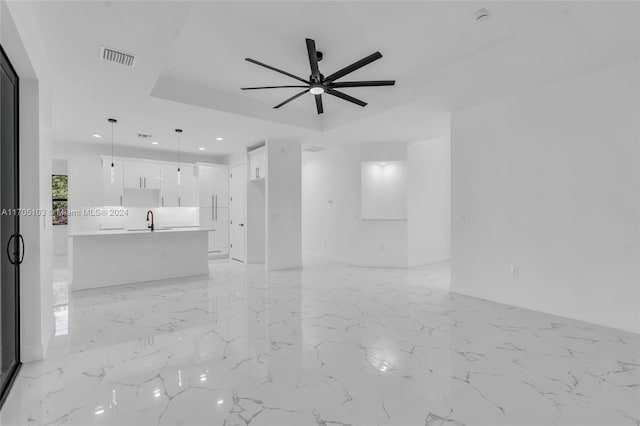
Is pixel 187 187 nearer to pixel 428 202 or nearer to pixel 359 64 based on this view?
pixel 428 202

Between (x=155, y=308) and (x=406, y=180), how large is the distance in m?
5.17

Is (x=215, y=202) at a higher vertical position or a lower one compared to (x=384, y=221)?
higher

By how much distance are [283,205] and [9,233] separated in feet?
14.8

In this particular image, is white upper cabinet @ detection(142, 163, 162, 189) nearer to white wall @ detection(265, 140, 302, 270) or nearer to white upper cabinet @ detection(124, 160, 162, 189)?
white upper cabinet @ detection(124, 160, 162, 189)

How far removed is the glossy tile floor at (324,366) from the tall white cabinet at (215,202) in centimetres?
389

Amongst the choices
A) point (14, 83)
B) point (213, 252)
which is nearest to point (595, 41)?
point (14, 83)

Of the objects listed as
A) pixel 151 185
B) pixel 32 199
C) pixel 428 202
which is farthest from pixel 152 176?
pixel 428 202

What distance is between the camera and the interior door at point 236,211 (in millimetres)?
7512

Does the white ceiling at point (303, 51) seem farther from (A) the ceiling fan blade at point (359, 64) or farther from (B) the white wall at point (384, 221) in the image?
(B) the white wall at point (384, 221)

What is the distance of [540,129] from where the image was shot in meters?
3.80

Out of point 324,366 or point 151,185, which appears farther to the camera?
point 151,185

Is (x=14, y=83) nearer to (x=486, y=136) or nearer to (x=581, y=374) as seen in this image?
(x=581, y=374)

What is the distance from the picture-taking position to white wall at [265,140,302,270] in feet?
21.0

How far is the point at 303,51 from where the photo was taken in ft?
11.3
